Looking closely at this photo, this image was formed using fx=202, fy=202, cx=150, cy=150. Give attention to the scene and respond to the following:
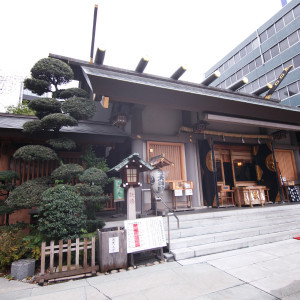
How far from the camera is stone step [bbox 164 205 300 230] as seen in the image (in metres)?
6.08

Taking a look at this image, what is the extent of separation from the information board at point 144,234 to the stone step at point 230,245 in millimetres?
502

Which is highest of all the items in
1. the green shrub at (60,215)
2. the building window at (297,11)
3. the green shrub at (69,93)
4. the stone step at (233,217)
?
the building window at (297,11)

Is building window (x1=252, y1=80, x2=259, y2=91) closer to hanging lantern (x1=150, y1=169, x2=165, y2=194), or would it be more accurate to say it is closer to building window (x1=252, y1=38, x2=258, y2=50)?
building window (x1=252, y1=38, x2=258, y2=50)

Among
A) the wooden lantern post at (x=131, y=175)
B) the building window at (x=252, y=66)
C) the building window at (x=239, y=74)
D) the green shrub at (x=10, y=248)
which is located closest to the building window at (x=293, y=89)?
the building window at (x=252, y=66)

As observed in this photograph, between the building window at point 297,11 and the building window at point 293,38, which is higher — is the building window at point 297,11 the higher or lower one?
the higher one

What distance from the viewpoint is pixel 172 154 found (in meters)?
8.72

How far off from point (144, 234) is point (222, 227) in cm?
267

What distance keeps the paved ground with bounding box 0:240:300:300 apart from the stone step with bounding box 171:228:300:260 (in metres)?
0.19

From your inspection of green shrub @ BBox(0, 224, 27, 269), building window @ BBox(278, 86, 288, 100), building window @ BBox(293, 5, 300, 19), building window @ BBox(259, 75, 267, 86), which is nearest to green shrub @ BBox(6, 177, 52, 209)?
green shrub @ BBox(0, 224, 27, 269)

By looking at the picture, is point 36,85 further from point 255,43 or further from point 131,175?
point 255,43

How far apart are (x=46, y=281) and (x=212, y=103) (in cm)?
697

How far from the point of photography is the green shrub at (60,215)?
4320mm

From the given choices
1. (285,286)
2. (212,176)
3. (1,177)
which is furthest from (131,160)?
(212,176)

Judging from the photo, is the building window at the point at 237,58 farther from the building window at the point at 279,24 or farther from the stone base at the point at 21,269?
the stone base at the point at 21,269
